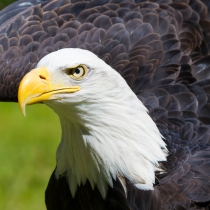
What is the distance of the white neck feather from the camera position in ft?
13.6

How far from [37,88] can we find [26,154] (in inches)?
157

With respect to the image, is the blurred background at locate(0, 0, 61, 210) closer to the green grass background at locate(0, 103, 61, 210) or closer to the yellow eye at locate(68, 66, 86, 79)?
the green grass background at locate(0, 103, 61, 210)

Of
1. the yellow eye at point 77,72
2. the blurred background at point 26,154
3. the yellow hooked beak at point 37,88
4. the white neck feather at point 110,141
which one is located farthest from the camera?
the blurred background at point 26,154

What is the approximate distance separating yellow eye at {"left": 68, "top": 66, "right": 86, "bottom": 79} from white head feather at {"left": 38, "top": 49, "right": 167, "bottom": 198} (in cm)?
2

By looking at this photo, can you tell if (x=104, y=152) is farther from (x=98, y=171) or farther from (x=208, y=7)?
(x=208, y=7)

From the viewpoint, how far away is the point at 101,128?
420 cm

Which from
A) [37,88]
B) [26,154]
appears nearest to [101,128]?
[37,88]

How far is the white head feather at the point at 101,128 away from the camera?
4.05 m

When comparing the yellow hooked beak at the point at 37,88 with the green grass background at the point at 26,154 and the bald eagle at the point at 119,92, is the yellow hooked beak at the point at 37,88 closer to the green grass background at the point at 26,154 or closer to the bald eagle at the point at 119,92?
the bald eagle at the point at 119,92

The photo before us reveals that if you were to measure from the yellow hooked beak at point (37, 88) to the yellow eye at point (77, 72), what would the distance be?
→ 0.08 meters

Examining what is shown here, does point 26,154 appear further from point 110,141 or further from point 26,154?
point 110,141

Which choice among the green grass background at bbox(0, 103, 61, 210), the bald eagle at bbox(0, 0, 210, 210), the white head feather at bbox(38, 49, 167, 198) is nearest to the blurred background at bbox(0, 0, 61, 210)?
the green grass background at bbox(0, 103, 61, 210)

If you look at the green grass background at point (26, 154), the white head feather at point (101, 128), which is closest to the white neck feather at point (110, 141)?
the white head feather at point (101, 128)

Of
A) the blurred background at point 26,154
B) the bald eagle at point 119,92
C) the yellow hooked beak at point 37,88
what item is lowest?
the blurred background at point 26,154
